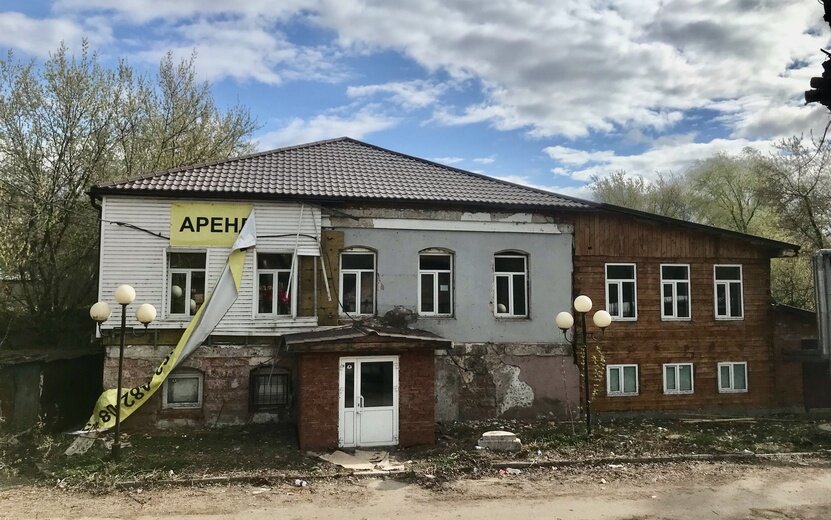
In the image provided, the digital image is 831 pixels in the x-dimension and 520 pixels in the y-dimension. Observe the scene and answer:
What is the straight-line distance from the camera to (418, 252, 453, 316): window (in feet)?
46.0

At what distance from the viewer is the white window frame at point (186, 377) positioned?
12570 mm

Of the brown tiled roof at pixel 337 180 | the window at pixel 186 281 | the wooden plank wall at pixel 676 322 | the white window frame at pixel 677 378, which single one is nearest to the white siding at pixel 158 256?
the window at pixel 186 281

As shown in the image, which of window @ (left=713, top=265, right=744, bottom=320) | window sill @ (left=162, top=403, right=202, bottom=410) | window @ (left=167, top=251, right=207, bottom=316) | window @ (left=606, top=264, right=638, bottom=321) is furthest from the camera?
window @ (left=713, top=265, right=744, bottom=320)

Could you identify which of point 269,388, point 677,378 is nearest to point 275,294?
point 269,388

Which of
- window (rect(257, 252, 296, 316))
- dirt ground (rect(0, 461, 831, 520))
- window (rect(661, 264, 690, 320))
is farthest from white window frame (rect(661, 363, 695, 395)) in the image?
window (rect(257, 252, 296, 316))

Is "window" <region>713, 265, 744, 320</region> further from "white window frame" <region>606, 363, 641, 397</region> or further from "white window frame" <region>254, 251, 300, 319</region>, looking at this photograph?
"white window frame" <region>254, 251, 300, 319</region>

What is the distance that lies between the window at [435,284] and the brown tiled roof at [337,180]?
1651mm

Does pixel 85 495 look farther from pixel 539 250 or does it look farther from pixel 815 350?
pixel 815 350

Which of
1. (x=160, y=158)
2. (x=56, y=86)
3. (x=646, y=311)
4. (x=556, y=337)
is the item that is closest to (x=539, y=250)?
(x=556, y=337)

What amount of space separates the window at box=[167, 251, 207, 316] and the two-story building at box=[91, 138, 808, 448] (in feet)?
0.15

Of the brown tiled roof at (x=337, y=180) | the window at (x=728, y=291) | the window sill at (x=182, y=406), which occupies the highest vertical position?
the brown tiled roof at (x=337, y=180)

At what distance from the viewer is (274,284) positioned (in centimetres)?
1333

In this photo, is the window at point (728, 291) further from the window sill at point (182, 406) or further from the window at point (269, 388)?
the window sill at point (182, 406)

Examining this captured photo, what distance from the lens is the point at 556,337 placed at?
559 inches
